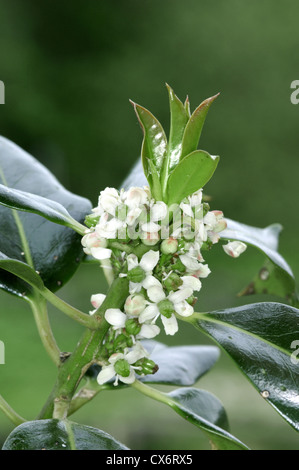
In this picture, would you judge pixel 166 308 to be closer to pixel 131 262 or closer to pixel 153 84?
pixel 131 262

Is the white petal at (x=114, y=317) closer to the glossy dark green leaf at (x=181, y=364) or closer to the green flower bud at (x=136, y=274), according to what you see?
the green flower bud at (x=136, y=274)

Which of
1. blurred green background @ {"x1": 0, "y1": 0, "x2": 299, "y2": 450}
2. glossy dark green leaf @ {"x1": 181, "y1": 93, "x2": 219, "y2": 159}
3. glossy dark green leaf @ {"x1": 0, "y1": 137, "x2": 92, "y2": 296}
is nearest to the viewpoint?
glossy dark green leaf @ {"x1": 181, "y1": 93, "x2": 219, "y2": 159}

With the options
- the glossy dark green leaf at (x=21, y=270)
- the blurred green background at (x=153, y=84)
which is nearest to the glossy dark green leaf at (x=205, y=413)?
the glossy dark green leaf at (x=21, y=270)

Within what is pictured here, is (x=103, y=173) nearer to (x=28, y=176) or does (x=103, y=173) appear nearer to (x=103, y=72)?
(x=103, y=72)

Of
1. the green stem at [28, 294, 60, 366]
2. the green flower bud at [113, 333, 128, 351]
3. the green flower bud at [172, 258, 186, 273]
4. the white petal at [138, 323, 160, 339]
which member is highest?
the green flower bud at [172, 258, 186, 273]

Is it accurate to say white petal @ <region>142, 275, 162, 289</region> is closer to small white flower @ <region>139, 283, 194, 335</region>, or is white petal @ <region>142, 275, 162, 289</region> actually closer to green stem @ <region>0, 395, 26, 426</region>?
small white flower @ <region>139, 283, 194, 335</region>

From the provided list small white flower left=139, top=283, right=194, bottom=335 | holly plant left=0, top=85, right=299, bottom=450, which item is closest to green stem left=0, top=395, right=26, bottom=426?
holly plant left=0, top=85, right=299, bottom=450
